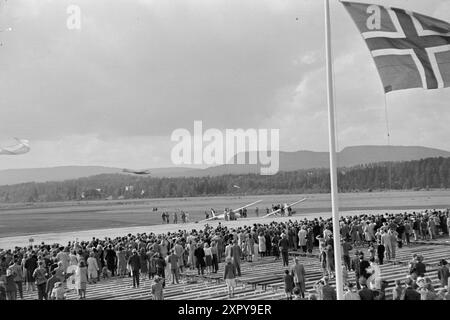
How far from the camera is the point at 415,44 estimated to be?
10.0 m

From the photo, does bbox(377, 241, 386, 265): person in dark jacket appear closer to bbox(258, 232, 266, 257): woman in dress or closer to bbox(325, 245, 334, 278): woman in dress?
bbox(325, 245, 334, 278): woman in dress

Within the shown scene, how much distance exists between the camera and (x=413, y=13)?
9969mm

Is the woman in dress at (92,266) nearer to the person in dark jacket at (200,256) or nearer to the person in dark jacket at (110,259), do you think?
the person in dark jacket at (110,259)

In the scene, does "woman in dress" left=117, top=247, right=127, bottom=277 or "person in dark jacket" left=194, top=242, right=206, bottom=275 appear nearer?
"person in dark jacket" left=194, top=242, right=206, bottom=275

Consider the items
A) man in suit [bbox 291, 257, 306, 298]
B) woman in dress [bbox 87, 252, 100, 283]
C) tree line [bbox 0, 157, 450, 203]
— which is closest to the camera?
man in suit [bbox 291, 257, 306, 298]

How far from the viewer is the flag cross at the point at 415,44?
992 centimetres

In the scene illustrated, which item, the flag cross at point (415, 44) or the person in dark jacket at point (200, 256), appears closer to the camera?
the flag cross at point (415, 44)

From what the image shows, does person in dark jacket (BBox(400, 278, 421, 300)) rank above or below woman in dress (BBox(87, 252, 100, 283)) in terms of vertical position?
above

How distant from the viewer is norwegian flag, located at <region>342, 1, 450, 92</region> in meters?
9.92

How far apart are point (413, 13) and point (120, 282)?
11.5m

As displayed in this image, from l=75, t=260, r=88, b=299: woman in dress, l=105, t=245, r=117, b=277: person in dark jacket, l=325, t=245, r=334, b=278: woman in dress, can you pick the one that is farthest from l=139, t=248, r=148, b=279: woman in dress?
l=325, t=245, r=334, b=278: woman in dress

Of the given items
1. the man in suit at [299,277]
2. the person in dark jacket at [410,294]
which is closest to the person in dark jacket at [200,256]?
the man in suit at [299,277]
